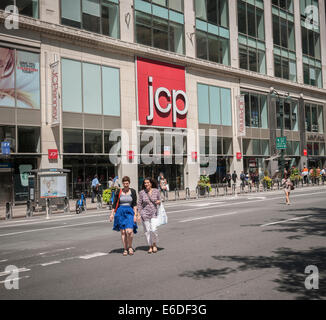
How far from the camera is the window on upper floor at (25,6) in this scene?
23300mm

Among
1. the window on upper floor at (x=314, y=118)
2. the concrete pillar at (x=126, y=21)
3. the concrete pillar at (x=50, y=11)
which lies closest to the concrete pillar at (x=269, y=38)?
the window on upper floor at (x=314, y=118)

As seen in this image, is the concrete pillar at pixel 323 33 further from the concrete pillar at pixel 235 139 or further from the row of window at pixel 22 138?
the row of window at pixel 22 138

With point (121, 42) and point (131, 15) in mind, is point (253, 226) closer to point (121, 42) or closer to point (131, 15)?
point (121, 42)

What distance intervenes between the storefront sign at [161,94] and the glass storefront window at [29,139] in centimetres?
873

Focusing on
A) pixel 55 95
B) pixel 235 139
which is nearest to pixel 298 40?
pixel 235 139

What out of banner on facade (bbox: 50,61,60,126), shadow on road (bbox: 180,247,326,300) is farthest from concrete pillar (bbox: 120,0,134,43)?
shadow on road (bbox: 180,247,326,300)

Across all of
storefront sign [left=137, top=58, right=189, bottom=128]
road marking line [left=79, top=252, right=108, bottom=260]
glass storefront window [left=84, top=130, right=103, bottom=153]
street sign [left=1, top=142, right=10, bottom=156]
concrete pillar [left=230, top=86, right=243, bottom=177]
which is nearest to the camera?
road marking line [left=79, top=252, right=108, bottom=260]

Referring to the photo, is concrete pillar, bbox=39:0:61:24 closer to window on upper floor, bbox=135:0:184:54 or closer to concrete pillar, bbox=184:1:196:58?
window on upper floor, bbox=135:0:184:54

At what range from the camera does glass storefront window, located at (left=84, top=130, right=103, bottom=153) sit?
27141 millimetres

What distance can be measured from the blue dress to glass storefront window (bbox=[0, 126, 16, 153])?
17179mm

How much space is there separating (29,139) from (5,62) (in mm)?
4957

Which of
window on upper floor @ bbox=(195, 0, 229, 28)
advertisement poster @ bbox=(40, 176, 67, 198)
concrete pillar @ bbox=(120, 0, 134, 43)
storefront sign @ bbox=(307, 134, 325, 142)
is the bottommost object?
advertisement poster @ bbox=(40, 176, 67, 198)

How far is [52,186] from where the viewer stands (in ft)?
66.9

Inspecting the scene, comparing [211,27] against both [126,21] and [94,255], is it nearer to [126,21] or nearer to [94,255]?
[126,21]
